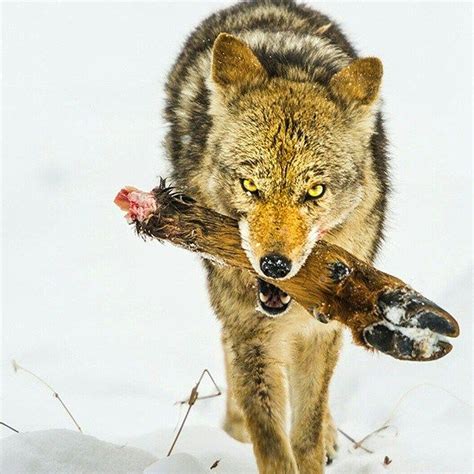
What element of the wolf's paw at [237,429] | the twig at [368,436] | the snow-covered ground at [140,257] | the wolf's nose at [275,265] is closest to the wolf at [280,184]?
the wolf's nose at [275,265]

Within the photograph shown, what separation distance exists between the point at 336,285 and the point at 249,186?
59 cm

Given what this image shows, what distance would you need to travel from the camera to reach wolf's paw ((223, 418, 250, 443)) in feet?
15.8

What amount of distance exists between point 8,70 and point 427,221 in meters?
5.30

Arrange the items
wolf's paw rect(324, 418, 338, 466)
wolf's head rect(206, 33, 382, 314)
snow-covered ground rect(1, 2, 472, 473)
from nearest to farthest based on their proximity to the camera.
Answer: wolf's head rect(206, 33, 382, 314) → snow-covered ground rect(1, 2, 472, 473) → wolf's paw rect(324, 418, 338, 466)

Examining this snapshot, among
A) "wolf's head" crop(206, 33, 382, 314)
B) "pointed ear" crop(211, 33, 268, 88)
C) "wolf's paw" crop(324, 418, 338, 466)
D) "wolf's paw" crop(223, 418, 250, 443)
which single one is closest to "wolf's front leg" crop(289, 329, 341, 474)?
"wolf's paw" crop(324, 418, 338, 466)

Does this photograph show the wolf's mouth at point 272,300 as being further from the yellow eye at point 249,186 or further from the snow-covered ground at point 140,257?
the snow-covered ground at point 140,257

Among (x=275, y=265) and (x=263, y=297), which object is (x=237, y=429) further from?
(x=275, y=265)

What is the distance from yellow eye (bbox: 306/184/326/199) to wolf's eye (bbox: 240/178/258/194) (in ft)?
0.69

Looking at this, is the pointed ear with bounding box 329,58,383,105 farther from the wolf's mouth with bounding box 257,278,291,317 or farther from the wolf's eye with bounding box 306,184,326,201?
the wolf's mouth with bounding box 257,278,291,317

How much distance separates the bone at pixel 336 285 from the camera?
272 cm

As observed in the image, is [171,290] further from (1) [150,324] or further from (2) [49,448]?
A: (2) [49,448]

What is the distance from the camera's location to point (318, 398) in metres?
4.21

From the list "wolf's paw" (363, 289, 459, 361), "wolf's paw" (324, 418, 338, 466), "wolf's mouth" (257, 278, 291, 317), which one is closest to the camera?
"wolf's paw" (363, 289, 459, 361)

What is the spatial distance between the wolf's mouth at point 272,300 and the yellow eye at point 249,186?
38 cm
